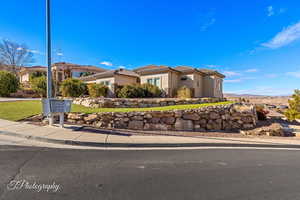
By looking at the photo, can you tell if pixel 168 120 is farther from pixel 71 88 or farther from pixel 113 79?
pixel 113 79

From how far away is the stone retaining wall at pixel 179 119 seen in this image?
838 centimetres

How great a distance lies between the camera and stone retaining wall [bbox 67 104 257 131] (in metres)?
8.38

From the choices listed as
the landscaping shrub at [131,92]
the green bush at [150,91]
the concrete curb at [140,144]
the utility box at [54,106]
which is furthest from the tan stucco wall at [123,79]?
the concrete curb at [140,144]

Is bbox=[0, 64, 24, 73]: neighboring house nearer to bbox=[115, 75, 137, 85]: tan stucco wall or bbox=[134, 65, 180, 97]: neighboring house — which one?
bbox=[115, 75, 137, 85]: tan stucco wall

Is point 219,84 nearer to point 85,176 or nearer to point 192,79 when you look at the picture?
point 192,79

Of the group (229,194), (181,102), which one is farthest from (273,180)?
(181,102)

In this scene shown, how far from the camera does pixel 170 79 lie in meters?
20.3

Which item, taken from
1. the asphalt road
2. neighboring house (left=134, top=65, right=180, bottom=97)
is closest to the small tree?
the asphalt road

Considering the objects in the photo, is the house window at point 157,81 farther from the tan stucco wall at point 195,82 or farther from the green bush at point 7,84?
the green bush at point 7,84

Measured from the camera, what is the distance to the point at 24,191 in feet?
8.02

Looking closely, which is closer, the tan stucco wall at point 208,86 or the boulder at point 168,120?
the boulder at point 168,120

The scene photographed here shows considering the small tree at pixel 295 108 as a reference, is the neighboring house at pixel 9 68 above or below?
above

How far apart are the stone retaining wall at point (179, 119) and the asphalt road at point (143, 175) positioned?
3965mm

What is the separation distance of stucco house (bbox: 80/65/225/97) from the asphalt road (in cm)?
1532
